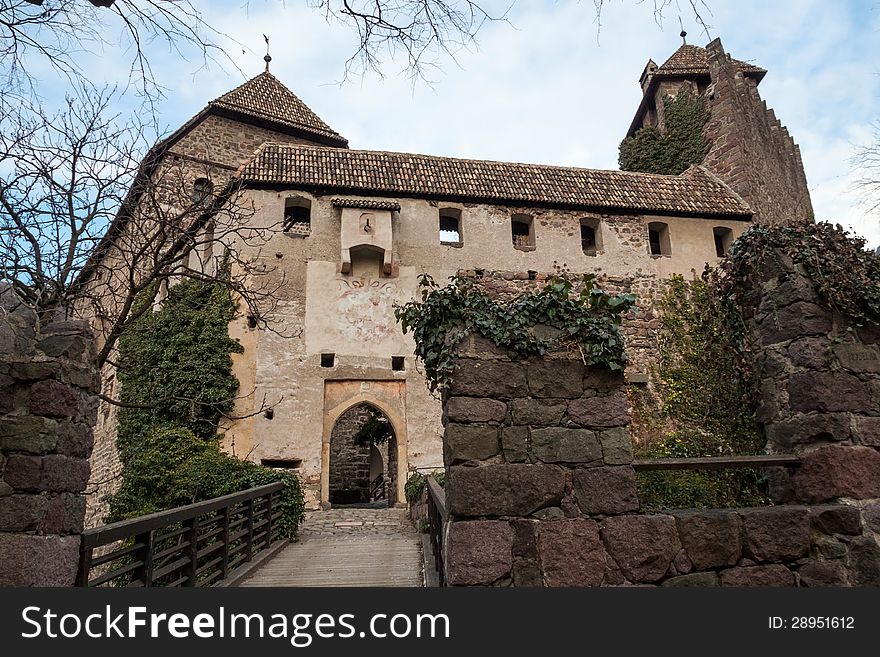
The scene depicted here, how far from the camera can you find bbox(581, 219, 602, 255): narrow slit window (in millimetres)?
15879

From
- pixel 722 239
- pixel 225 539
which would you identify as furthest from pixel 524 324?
pixel 722 239

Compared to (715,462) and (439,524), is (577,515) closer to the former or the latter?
(715,462)

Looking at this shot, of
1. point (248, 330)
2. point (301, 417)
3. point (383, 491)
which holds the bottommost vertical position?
point (383, 491)

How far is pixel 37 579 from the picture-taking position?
327cm

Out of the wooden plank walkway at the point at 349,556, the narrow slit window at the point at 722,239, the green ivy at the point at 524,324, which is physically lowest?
the wooden plank walkway at the point at 349,556

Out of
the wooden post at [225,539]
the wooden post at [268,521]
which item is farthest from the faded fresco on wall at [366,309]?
the wooden post at [225,539]

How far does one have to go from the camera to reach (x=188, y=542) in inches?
205

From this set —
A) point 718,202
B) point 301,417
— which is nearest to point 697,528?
point 301,417

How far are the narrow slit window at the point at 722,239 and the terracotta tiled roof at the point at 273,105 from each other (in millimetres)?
11621

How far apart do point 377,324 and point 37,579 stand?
36.3 feet

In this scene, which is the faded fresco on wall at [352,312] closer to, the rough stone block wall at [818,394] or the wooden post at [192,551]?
the wooden post at [192,551]

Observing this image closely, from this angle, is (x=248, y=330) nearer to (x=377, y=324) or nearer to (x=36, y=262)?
(x=377, y=324)

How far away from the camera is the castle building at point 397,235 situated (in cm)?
1345

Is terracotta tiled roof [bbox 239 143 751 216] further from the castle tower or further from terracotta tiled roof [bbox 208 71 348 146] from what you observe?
terracotta tiled roof [bbox 208 71 348 146]
